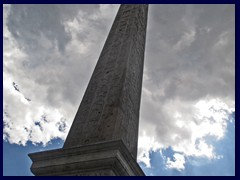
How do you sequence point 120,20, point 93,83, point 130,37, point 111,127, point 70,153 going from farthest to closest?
point 120,20
point 130,37
point 93,83
point 111,127
point 70,153

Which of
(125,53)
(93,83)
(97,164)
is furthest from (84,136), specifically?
(125,53)

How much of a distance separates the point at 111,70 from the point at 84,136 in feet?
4.70

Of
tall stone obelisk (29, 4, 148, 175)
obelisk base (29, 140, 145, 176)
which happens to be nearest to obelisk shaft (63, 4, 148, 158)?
tall stone obelisk (29, 4, 148, 175)

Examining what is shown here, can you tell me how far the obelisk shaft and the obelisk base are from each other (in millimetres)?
300

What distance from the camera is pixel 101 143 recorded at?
385cm

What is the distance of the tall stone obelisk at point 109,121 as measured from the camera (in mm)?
3793

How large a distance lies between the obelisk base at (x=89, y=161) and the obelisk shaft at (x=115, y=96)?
30cm

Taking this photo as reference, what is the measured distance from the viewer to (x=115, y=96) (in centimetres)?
482

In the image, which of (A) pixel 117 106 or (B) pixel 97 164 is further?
(A) pixel 117 106

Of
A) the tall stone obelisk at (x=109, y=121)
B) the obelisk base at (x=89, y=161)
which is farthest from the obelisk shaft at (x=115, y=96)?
the obelisk base at (x=89, y=161)

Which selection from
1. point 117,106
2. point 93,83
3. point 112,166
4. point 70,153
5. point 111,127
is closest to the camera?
point 112,166

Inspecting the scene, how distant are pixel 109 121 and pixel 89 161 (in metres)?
0.73

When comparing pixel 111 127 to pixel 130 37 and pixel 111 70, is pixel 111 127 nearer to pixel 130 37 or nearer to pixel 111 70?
pixel 111 70

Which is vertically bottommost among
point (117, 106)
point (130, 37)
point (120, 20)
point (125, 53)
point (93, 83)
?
point (117, 106)
